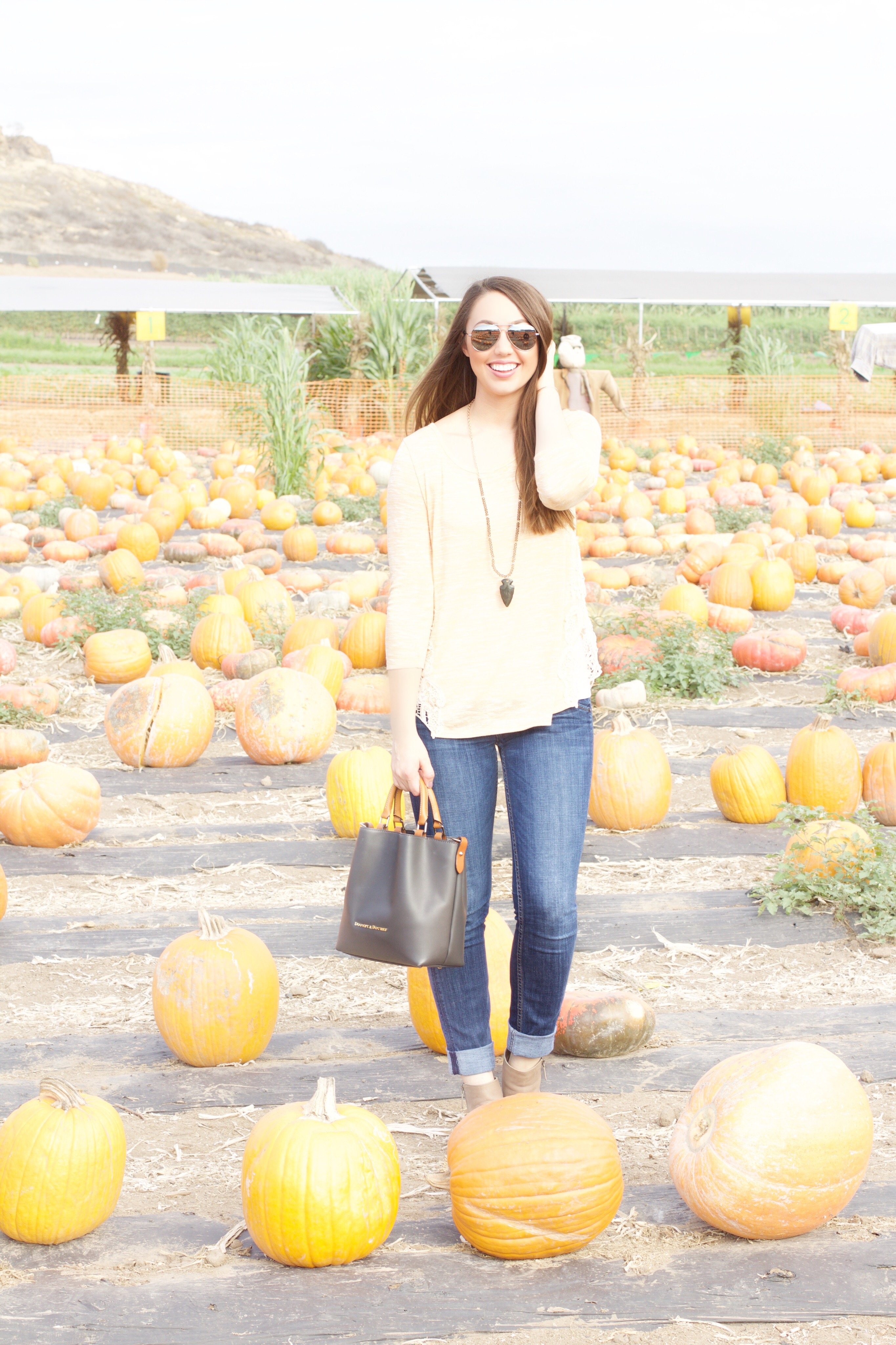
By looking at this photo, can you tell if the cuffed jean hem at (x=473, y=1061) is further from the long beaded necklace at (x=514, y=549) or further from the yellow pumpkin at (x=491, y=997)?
the long beaded necklace at (x=514, y=549)

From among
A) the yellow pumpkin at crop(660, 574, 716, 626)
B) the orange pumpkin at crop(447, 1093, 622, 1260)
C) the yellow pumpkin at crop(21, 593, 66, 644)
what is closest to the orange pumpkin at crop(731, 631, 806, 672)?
the yellow pumpkin at crop(660, 574, 716, 626)

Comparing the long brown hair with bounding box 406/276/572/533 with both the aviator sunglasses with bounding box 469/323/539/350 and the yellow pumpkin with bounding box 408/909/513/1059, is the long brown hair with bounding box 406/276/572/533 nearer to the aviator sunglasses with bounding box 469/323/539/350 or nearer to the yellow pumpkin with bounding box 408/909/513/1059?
the aviator sunglasses with bounding box 469/323/539/350

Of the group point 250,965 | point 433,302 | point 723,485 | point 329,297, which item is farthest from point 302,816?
point 329,297

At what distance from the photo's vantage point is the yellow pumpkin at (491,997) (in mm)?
3545

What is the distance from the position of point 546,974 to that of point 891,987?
144cm

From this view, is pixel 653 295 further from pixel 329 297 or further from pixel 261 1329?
pixel 261 1329

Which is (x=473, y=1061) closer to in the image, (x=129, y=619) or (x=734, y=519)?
(x=129, y=619)

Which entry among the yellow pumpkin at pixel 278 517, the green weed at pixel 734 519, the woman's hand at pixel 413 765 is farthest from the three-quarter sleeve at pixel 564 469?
the yellow pumpkin at pixel 278 517

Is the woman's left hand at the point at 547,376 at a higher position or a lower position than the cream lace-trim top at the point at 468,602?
higher

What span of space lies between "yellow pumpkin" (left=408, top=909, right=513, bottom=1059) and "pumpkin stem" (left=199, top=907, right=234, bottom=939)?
0.52 meters

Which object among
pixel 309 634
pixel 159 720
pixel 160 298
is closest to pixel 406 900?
pixel 159 720

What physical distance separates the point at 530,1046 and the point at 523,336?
63.2 inches

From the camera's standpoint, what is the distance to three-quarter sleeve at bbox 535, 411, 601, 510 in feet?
9.12

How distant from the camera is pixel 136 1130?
3.25m
